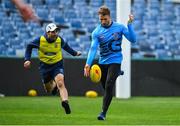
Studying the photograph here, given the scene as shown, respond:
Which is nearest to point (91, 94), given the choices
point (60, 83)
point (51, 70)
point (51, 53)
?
point (51, 70)

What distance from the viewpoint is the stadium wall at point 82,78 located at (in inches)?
1144

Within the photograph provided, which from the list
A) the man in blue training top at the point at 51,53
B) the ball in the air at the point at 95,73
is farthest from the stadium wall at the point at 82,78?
the ball in the air at the point at 95,73

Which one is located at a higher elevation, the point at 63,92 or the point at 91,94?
the point at 63,92

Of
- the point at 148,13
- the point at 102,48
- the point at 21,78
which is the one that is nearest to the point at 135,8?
the point at 148,13

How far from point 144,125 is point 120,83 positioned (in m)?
13.1

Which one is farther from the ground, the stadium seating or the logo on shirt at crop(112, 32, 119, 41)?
the logo on shirt at crop(112, 32, 119, 41)

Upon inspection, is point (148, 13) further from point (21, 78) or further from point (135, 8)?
point (21, 78)

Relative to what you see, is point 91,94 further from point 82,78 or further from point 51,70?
point 51,70

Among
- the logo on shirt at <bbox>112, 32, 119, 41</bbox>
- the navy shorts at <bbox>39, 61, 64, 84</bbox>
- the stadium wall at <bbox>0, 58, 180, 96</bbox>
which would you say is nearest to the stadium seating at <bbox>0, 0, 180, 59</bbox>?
the stadium wall at <bbox>0, 58, 180, 96</bbox>

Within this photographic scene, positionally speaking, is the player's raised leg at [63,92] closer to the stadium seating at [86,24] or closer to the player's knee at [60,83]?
the player's knee at [60,83]

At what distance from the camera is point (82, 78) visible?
96.5 ft

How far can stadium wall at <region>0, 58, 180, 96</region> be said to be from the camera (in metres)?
29.0

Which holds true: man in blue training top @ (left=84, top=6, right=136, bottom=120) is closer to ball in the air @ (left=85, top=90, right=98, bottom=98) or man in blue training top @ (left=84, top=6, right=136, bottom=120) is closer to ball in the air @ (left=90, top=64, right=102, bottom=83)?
ball in the air @ (left=90, top=64, right=102, bottom=83)

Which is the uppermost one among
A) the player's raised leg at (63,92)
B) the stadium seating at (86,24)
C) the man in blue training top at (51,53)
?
the man in blue training top at (51,53)
